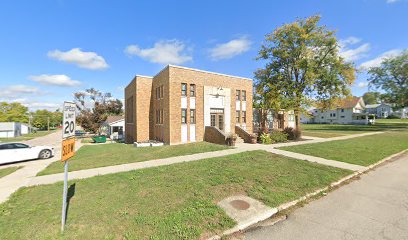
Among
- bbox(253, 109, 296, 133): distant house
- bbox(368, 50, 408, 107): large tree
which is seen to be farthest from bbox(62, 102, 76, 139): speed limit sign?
bbox(368, 50, 408, 107): large tree

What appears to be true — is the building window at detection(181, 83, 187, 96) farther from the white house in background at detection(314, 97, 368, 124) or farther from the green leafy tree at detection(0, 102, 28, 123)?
the green leafy tree at detection(0, 102, 28, 123)

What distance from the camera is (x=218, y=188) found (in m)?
5.82

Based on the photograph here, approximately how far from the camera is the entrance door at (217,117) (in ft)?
61.5

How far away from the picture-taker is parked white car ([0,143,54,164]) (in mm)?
11099

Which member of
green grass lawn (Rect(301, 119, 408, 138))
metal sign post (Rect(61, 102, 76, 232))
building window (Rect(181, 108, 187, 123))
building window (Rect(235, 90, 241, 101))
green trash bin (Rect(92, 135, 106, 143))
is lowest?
green trash bin (Rect(92, 135, 106, 143))

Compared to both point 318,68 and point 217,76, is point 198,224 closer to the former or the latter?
point 217,76

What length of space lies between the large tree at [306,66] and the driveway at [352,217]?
14.0 metres

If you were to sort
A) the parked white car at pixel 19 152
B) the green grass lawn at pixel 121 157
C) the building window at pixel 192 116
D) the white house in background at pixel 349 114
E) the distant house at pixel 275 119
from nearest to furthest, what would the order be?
the green grass lawn at pixel 121 157
the parked white car at pixel 19 152
the building window at pixel 192 116
the distant house at pixel 275 119
the white house in background at pixel 349 114

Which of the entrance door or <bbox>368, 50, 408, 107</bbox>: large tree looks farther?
<bbox>368, 50, 408, 107</bbox>: large tree

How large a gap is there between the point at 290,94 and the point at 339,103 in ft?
19.0

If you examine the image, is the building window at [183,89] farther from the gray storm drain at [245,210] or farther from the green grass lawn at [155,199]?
the gray storm drain at [245,210]

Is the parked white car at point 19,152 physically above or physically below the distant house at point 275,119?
below

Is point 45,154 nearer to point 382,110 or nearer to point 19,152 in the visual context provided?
point 19,152

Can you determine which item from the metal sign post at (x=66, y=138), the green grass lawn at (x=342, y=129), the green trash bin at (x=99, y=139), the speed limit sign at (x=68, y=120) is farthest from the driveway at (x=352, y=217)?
the green trash bin at (x=99, y=139)
